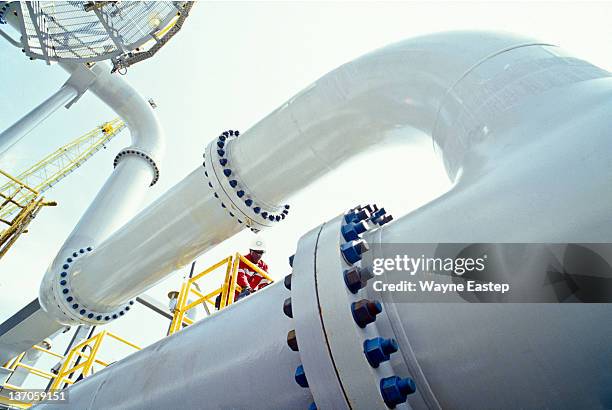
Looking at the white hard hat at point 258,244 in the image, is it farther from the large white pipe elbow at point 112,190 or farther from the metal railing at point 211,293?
the large white pipe elbow at point 112,190

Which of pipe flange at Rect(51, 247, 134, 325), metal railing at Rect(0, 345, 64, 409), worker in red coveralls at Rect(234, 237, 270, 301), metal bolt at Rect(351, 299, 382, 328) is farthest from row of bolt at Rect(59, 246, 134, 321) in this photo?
metal railing at Rect(0, 345, 64, 409)

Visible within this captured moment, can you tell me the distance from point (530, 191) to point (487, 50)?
76 cm

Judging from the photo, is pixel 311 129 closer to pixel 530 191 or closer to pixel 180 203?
pixel 180 203

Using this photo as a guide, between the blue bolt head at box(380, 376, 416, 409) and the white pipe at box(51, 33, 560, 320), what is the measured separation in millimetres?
738

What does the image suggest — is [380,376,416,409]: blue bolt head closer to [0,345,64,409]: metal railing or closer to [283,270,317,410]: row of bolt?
[283,270,317,410]: row of bolt

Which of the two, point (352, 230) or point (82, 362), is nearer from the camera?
point (352, 230)

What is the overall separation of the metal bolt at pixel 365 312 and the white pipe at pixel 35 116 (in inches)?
168

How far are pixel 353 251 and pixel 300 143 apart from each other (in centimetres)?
113

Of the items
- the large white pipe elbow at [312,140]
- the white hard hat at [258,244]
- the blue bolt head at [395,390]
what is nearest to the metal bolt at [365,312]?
the blue bolt head at [395,390]

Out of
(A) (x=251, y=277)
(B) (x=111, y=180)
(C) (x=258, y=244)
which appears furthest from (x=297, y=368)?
(C) (x=258, y=244)

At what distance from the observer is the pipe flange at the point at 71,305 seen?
2621 mm

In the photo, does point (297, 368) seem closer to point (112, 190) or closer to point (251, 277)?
point (112, 190)

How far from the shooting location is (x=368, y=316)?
76 cm

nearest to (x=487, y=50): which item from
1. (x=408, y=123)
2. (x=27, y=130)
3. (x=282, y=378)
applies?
(x=408, y=123)
